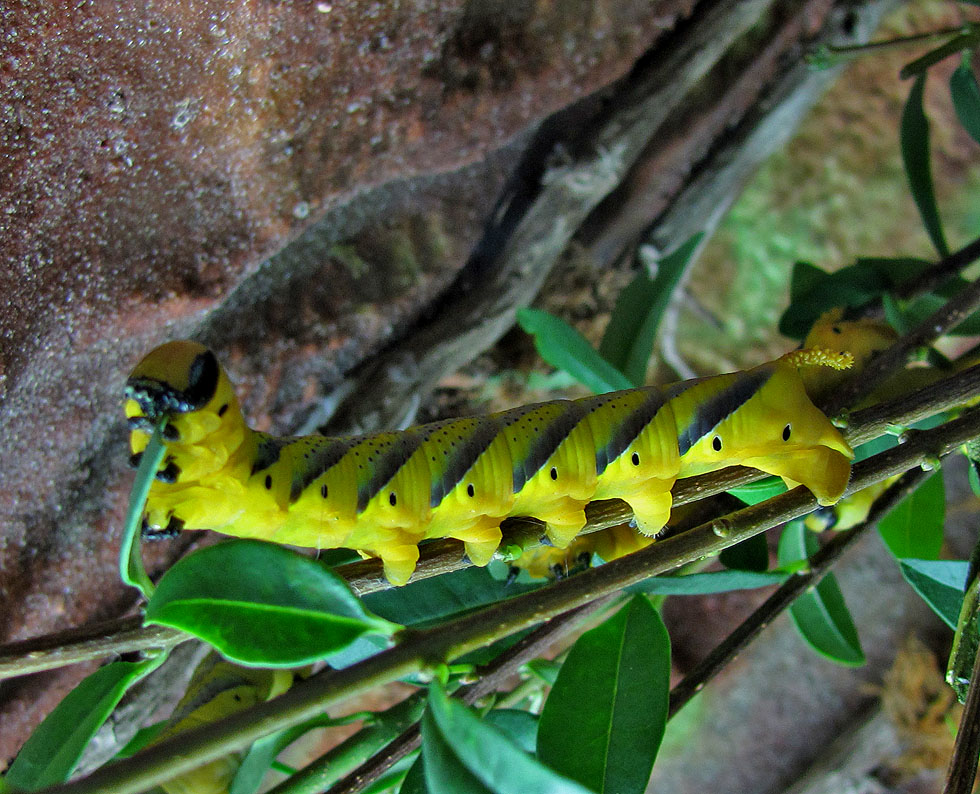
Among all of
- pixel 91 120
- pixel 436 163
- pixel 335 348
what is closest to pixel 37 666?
pixel 91 120

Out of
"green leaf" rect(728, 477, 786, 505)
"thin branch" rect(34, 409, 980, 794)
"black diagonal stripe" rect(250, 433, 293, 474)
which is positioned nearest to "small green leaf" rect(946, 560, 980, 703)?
"thin branch" rect(34, 409, 980, 794)

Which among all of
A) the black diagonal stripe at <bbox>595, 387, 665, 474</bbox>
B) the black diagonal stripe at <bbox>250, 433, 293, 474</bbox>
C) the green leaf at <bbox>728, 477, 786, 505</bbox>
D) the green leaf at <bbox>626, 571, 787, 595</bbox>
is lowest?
the green leaf at <bbox>626, 571, 787, 595</bbox>

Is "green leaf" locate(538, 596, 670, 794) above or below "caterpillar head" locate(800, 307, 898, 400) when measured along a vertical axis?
below

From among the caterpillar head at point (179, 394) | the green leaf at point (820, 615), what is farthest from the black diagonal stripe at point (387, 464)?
the green leaf at point (820, 615)

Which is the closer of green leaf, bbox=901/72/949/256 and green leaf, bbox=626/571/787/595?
green leaf, bbox=626/571/787/595

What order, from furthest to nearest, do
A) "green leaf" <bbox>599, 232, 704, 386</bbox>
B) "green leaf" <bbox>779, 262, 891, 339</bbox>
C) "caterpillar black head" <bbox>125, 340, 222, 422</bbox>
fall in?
"green leaf" <bbox>779, 262, 891, 339</bbox>, "green leaf" <bbox>599, 232, 704, 386</bbox>, "caterpillar black head" <bbox>125, 340, 222, 422</bbox>

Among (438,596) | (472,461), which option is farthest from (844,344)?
(438,596)

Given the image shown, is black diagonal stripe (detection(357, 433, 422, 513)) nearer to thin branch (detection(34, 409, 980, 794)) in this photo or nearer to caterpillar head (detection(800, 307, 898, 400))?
thin branch (detection(34, 409, 980, 794))
